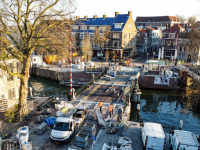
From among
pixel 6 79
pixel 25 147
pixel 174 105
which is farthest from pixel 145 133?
pixel 174 105

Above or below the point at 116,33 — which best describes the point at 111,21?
above

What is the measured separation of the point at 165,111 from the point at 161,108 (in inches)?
57.8

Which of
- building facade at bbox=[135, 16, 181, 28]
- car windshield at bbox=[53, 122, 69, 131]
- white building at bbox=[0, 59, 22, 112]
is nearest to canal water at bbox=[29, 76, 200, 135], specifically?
car windshield at bbox=[53, 122, 69, 131]

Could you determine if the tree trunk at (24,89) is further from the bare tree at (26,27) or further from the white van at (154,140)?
the white van at (154,140)

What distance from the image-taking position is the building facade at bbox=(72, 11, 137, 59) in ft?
210

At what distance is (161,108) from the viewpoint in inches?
→ 1284

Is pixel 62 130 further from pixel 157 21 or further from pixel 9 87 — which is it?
pixel 157 21

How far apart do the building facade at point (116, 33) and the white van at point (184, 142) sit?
1885 inches

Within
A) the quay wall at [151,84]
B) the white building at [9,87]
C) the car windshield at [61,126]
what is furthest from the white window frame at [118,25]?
the car windshield at [61,126]

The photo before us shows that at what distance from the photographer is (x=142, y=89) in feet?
140

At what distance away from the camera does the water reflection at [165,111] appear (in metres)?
26.9

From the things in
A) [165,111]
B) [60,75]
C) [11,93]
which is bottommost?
[165,111]

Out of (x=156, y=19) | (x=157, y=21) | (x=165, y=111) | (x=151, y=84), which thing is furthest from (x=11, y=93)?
(x=156, y=19)

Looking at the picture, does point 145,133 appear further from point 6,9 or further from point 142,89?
point 142,89
